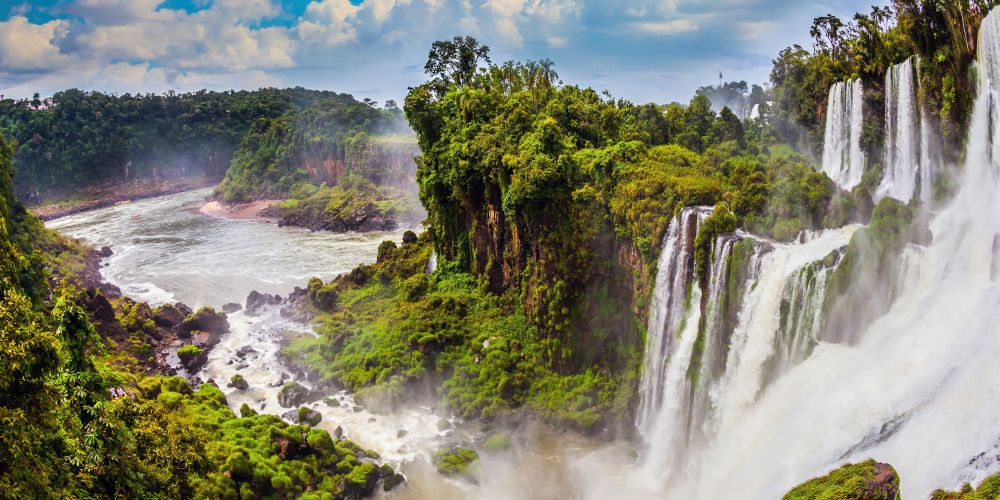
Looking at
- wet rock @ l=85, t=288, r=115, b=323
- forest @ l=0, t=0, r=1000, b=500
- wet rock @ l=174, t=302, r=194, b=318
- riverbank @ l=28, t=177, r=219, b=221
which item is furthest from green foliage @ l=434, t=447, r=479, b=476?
riverbank @ l=28, t=177, r=219, b=221

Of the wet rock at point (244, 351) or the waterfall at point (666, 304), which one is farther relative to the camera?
the wet rock at point (244, 351)

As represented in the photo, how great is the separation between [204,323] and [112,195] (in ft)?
230

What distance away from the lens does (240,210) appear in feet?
287

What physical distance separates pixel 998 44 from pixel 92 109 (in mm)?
117339

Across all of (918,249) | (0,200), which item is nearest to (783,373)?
(918,249)

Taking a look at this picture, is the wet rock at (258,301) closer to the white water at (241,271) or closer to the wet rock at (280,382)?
the white water at (241,271)

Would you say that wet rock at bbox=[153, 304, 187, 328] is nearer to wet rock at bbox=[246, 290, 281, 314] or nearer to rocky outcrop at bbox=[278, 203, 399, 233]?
wet rock at bbox=[246, 290, 281, 314]

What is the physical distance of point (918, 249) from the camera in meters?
19.4

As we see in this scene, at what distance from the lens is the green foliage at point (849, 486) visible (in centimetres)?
1311

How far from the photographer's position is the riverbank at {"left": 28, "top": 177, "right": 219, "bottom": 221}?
89.9 metres

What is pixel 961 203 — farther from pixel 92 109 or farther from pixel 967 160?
pixel 92 109

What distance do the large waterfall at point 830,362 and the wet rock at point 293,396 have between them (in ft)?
53.4

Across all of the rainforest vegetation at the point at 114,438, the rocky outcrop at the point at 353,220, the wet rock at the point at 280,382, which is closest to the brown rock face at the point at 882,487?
the rainforest vegetation at the point at 114,438

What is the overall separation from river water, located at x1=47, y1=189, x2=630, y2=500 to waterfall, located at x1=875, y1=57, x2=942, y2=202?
15.4 m
